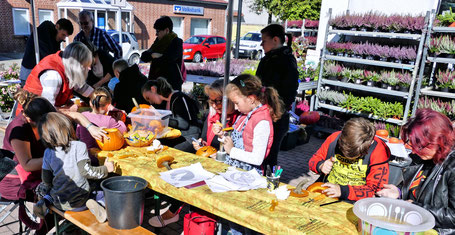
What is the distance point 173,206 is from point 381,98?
19.1 feet

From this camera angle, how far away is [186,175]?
2.93 meters

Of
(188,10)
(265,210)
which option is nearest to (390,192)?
(265,210)

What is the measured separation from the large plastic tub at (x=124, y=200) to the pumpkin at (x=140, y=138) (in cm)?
95

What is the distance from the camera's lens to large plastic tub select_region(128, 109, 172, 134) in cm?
383

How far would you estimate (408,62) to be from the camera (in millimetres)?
7047

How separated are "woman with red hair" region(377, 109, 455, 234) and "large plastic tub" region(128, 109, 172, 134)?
2413 millimetres

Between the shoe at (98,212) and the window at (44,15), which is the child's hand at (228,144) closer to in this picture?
the shoe at (98,212)

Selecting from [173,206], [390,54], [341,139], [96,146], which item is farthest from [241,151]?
[390,54]

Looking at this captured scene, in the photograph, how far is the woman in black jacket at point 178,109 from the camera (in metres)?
4.41

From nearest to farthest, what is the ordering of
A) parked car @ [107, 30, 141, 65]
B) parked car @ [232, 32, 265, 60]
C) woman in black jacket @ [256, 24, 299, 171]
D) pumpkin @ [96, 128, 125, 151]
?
pumpkin @ [96, 128, 125, 151] → woman in black jacket @ [256, 24, 299, 171] → parked car @ [107, 30, 141, 65] → parked car @ [232, 32, 265, 60]

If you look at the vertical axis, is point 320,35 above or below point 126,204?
above

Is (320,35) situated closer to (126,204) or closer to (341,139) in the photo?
(341,139)

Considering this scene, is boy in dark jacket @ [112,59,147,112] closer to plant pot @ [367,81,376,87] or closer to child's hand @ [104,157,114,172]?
child's hand @ [104,157,114,172]

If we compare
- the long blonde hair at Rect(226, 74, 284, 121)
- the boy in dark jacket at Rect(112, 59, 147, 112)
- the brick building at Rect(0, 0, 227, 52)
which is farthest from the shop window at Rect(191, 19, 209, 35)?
the long blonde hair at Rect(226, 74, 284, 121)
